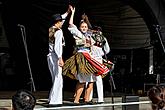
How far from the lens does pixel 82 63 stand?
761cm

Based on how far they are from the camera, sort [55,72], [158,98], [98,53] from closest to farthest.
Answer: [158,98]
[55,72]
[98,53]

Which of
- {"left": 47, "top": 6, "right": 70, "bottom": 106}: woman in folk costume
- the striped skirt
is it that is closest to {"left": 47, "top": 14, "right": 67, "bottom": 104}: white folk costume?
{"left": 47, "top": 6, "right": 70, "bottom": 106}: woman in folk costume

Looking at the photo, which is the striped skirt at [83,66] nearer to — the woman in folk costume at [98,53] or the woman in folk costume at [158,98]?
the woman in folk costume at [98,53]

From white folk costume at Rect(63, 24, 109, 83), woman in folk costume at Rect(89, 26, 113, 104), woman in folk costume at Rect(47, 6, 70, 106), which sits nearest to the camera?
woman in folk costume at Rect(47, 6, 70, 106)

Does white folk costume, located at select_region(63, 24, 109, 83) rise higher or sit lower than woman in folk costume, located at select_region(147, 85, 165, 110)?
higher

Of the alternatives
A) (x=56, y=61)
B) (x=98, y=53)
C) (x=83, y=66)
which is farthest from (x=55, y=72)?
(x=98, y=53)

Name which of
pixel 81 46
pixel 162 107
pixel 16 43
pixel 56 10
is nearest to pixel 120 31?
pixel 56 10

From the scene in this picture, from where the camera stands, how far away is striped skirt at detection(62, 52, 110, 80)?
299 inches

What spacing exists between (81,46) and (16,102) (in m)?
4.35

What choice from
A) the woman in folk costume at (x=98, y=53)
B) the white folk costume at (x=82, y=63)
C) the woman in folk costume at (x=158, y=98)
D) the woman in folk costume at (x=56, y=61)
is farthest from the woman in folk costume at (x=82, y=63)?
the woman in folk costume at (x=158, y=98)

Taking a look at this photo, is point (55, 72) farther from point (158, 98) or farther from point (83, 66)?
point (158, 98)

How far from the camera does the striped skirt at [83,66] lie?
761 cm

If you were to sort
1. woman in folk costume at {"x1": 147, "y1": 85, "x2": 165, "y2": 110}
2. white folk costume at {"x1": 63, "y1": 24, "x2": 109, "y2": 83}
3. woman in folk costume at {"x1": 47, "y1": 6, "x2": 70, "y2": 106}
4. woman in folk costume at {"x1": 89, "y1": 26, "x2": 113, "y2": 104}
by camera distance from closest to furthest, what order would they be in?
woman in folk costume at {"x1": 147, "y1": 85, "x2": 165, "y2": 110} → woman in folk costume at {"x1": 47, "y1": 6, "x2": 70, "y2": 106} → white folk costume at {"x1": 63, "y1": 24, "x2": 109, "y2": 83} → woman in folk costume at {"x1": 89, "y1": 26, "x2": 113, "y2": 104}

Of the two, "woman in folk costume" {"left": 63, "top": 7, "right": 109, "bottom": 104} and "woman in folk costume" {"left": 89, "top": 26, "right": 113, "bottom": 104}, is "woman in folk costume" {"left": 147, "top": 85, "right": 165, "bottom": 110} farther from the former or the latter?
"woman in folk costume" {"left": 89, "top": 26, "right": 113, "bottom": 104}
